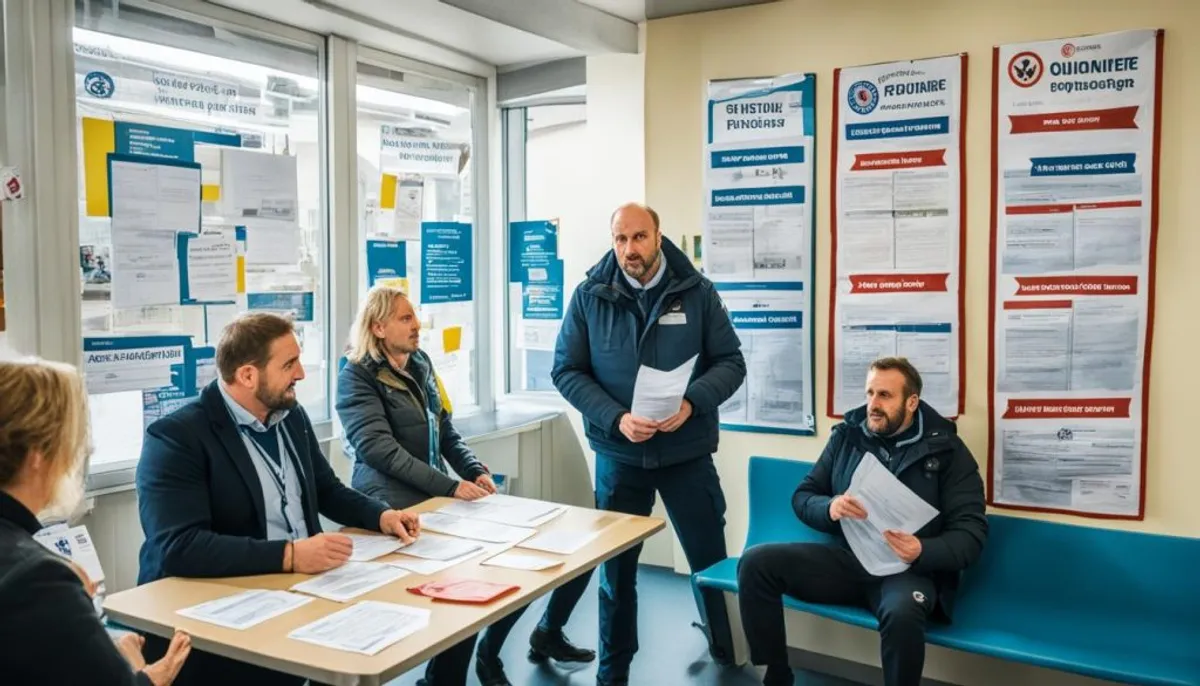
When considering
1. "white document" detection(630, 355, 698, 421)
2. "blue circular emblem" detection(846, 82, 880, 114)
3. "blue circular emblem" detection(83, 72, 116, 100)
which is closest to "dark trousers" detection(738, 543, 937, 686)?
"white document" detection(630, 355, 698, 421)

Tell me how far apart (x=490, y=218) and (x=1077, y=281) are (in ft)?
10.1

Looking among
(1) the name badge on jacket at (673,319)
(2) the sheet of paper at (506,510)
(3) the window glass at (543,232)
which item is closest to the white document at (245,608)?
(2) the sheet of paper at (506,510)

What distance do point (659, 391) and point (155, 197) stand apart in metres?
1.93

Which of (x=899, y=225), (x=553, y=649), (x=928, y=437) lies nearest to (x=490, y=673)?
(x=553, y=649)

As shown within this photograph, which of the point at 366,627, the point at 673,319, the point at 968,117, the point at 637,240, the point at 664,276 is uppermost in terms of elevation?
the point at 968,117

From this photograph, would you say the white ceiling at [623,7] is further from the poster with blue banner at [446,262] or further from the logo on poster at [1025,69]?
the logo on poster at [1025,69]

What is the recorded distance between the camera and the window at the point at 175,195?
3328mm

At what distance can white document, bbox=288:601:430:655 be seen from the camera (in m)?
1.88

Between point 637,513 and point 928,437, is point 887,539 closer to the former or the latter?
point 928,437

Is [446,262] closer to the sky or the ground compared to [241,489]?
closer to the sky

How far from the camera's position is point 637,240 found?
337 centimetres

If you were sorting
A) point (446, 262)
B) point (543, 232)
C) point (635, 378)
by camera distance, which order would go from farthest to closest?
point (543, 232) < point (446, 262) < point (635, 378)

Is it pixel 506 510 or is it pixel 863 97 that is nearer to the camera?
pixel 506 510

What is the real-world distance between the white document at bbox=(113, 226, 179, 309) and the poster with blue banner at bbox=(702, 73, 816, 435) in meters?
2.19
